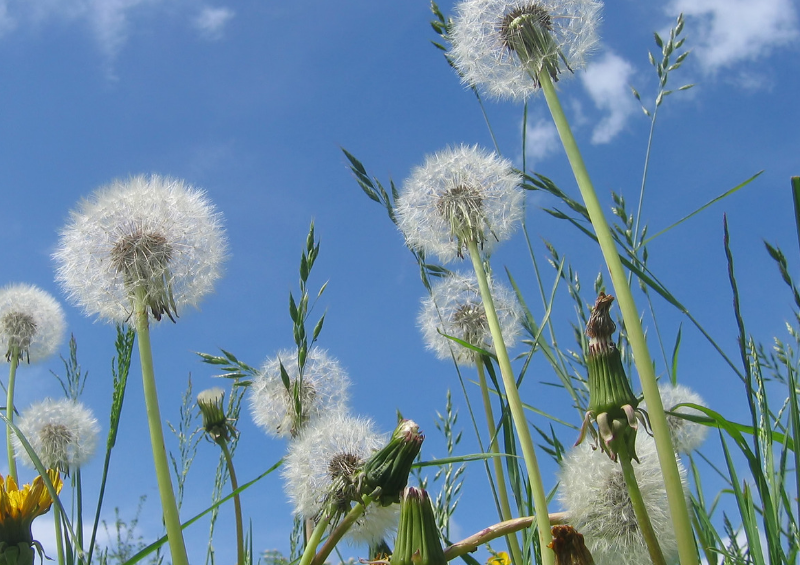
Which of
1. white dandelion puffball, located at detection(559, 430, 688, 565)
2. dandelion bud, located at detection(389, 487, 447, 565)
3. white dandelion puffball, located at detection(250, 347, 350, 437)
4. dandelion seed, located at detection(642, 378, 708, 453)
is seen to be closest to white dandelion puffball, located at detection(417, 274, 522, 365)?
white dandelion puffball, located at detection(250, 347, 350, 437)

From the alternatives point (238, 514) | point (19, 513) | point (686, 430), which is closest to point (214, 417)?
point (238, 514)

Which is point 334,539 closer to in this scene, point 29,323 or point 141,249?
point 141,249

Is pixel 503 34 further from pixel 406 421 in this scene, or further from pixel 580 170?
pixel 406 421

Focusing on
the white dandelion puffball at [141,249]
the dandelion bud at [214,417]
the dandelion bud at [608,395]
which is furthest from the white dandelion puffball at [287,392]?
the dandelion bud at [608,395]

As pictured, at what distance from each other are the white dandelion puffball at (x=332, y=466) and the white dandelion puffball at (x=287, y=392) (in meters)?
0.77

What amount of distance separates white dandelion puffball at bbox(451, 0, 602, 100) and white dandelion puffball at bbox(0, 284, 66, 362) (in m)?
3.68

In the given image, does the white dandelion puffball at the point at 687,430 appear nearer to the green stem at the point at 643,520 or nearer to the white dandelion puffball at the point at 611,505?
the white dandelion puffball at the point at 611,505

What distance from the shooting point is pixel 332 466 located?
2133 mm

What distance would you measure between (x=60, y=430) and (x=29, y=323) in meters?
0.87

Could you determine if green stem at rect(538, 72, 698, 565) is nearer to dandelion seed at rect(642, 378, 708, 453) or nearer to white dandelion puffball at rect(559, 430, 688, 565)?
white dandelion puffball at rect(559, 430, 688, 565)

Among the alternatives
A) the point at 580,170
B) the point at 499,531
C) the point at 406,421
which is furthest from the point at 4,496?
the point at 580,170

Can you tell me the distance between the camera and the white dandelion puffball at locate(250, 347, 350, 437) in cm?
304

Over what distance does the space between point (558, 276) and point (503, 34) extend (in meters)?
0.85

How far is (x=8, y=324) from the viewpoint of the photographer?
4641mm
